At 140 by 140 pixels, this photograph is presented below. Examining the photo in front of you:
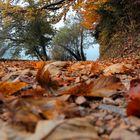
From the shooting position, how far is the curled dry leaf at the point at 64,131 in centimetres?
157

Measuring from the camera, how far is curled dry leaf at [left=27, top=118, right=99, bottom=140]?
157 centimetres

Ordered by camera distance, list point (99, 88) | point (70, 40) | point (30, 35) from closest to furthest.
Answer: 1. point (99, 88)
2. point (30, 35)
3. point (70, 40)

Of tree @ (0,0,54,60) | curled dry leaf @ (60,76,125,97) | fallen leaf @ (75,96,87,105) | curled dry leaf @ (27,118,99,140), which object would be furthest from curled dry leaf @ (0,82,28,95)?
tree @ (0,0,54,60)

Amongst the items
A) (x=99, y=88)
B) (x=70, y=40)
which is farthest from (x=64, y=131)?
(x=70, y=40)

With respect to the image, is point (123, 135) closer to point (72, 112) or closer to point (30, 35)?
point (72, 112)

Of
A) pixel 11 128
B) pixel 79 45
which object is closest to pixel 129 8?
pixel 11 128

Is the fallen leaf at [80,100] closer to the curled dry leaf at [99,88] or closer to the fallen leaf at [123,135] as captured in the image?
the curled dry leaf at [99,88]

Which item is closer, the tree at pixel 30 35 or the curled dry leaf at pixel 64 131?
the curled dry leaf at pixel 64 131

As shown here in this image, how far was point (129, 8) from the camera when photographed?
15258 millimetres

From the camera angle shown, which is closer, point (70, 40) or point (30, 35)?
point (30, 35)

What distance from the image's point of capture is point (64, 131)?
63.9 inches

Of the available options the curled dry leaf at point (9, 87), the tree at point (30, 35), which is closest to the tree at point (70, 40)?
the tree at point (30, 35)

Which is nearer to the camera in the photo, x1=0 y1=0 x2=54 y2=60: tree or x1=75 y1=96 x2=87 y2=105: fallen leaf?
x1=75 y1=96 x2=87 y2=105: fallen leaf

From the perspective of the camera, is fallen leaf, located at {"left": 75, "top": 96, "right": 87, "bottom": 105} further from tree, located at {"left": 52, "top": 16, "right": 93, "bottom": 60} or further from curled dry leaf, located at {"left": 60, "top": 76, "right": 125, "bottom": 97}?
tree, located at {"left": 52, "top": 16, "right": 93, "bottom": 60}
